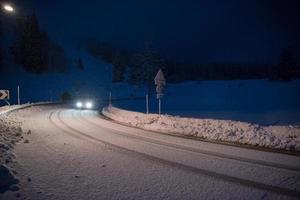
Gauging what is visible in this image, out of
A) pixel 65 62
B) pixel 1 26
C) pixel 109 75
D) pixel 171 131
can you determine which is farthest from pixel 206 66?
pixel 171 131

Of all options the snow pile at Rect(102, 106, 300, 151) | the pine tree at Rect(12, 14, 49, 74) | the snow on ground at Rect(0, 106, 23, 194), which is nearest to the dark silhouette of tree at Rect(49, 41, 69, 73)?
the pine tree at Rect(12, 14, 49, 74)

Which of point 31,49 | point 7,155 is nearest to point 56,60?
point 31,49

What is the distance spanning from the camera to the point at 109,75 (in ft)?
315

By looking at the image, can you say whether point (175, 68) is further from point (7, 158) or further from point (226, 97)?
point (7, 158)

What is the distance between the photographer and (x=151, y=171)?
7426 millimetres

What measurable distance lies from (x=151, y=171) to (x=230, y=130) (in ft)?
20.3

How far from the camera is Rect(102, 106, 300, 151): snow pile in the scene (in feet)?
34.8

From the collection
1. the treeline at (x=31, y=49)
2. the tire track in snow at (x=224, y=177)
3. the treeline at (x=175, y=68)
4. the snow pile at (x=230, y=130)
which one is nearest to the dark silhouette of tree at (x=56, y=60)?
the treeline at (x=31, y=49)

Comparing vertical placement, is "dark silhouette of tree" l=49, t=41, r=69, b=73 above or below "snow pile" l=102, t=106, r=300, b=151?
above

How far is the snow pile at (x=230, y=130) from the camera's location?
34.8 ft

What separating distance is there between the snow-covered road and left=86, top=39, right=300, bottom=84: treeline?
52.4 m

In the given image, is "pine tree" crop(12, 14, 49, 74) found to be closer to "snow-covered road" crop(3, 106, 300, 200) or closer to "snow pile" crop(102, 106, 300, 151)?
"snow pile" crop(102, 106, 300, 151)

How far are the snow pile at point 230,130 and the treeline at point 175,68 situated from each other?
46356mm

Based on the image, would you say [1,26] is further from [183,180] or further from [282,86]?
[183,180]
